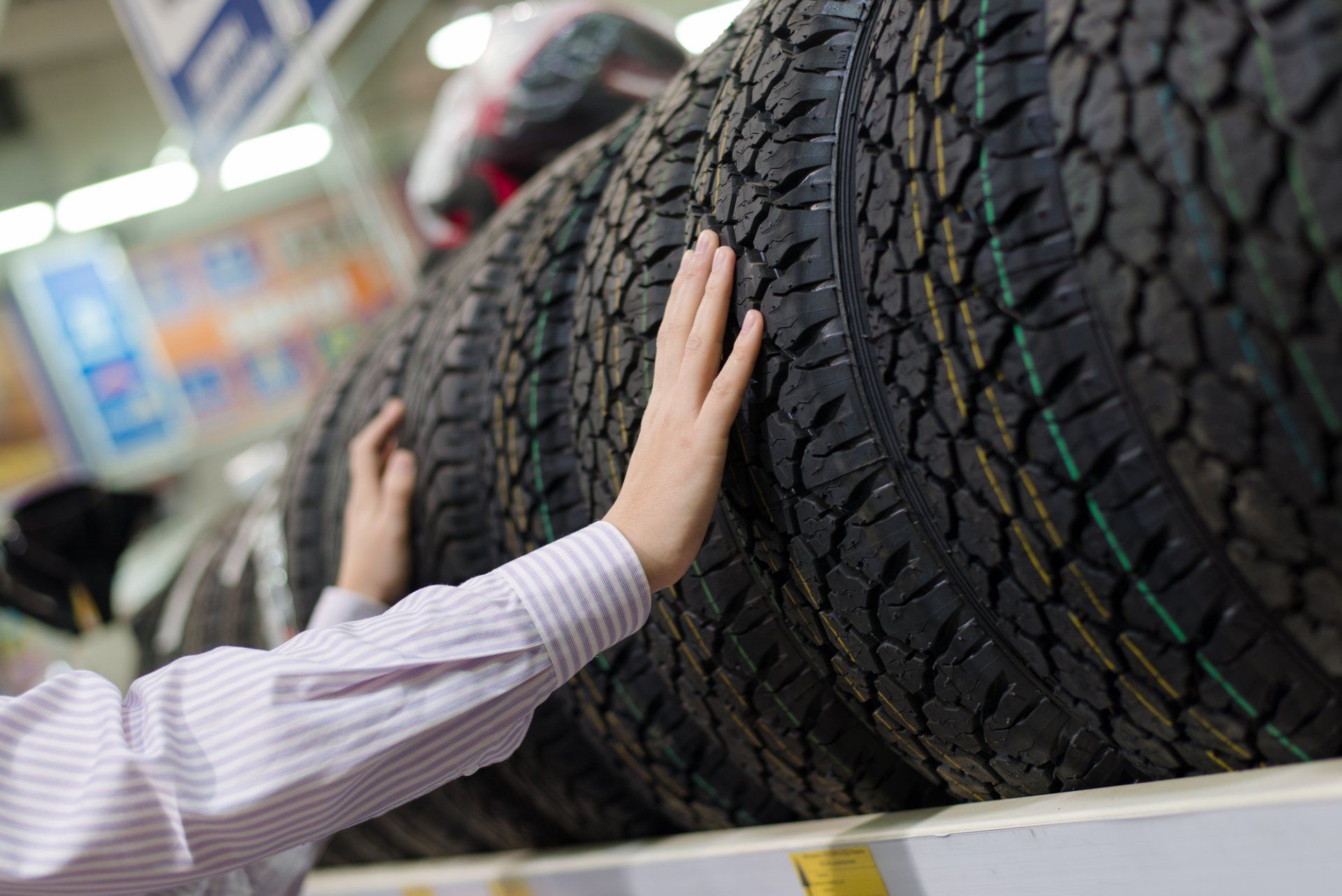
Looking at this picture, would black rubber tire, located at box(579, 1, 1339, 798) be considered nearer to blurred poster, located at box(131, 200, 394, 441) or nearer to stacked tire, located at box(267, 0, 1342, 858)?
stacked tire, located at box(267, 0, 1342, 858)

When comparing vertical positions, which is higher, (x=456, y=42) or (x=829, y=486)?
(x=456, y=42)

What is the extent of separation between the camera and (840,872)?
2.32 ft

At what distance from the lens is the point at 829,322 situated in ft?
1.94

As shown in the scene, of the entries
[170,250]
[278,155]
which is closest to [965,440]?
[278,155]

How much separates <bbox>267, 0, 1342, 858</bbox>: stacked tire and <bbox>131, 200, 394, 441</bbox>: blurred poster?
5305mm

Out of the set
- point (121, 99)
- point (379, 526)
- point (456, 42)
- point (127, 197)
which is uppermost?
point (121, 99)

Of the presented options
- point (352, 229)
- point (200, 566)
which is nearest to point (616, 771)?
point (200, 566)

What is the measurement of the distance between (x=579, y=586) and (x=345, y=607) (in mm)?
379

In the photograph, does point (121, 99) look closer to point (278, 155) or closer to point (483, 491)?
point (278, 155)

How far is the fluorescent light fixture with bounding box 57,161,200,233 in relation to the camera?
231 inches

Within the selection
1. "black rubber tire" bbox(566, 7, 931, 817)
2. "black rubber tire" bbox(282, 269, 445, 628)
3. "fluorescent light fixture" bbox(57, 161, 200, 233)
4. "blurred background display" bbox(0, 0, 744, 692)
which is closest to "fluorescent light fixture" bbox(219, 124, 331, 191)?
"blurred background display" bbox(0, 0, 744, 692)

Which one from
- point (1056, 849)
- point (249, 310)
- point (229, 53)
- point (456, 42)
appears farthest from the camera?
point (249, 310)

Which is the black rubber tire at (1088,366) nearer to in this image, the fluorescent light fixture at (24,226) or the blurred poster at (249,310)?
the blurred poster at (249,310)

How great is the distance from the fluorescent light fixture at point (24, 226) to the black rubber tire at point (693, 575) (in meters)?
6.06
